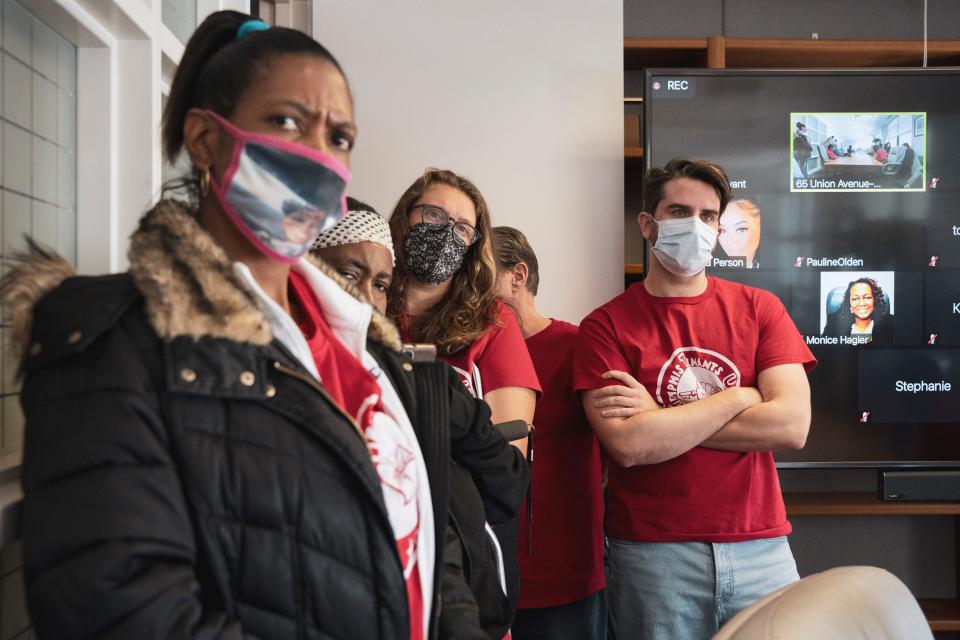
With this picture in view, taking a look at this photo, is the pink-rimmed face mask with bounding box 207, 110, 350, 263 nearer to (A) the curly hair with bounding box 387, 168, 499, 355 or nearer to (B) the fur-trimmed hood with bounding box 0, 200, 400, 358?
(B) the fur-trimmed hood with bounding box 0, 200, 400, 358

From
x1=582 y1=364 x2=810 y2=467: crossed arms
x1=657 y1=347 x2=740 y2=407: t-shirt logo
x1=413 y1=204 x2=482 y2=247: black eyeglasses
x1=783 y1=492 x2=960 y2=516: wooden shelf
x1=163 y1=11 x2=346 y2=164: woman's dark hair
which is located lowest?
x1=783 y1=492 x2=960 y2=516: wooden shelf

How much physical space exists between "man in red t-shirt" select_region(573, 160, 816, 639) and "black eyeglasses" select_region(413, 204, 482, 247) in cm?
44

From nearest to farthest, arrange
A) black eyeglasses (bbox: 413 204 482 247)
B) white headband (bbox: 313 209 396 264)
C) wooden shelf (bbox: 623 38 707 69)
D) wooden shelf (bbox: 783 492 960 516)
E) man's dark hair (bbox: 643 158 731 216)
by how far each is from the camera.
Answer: white headband (bbox: 313 209 396 264) → black eyeglasses (bbox: 413 204 482 247) → man's dark hair (bbox: 643 158 731 216) → wooden shelf (bbox: 783 492 960 516) → wooden shelf (bbox: 623 38 707 69)

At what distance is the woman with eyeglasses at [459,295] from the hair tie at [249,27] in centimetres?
89

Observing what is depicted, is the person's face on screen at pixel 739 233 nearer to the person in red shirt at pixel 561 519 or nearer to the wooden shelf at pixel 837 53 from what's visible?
the wooden shelf at pixel 837 53

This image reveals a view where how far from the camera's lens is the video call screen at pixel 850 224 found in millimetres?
3109

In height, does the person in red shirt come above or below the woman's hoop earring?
below

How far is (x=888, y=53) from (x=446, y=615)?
317cm

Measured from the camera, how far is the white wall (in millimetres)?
3188

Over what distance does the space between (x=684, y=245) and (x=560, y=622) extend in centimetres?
99

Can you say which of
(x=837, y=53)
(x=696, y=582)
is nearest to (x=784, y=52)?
(x=837, y=53)

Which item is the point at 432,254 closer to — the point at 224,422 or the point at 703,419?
the point at 703,419

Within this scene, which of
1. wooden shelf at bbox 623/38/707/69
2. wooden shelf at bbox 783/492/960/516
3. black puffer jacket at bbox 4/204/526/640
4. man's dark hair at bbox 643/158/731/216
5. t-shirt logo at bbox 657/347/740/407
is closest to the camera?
black puffer jacket at bbox 4/204/526/640

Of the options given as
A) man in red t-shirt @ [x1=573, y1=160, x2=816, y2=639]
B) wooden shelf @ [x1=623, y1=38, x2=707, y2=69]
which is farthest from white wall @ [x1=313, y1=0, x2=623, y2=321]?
man in red t-shirt @ [x1=573, y1=160, x2=816, y2=639]
